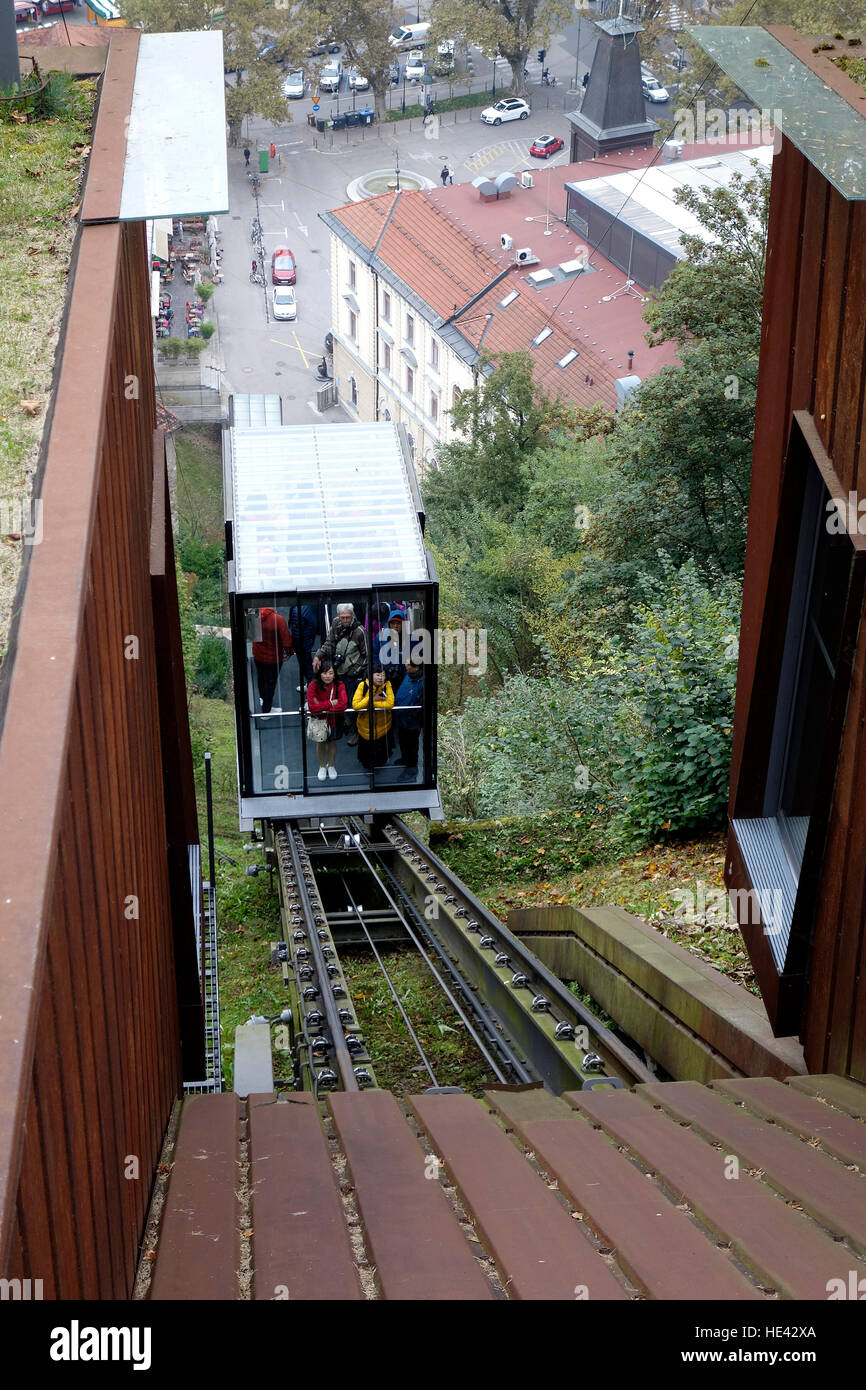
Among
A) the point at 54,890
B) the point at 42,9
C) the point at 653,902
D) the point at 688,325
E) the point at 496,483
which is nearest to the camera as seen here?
the point at 54,890

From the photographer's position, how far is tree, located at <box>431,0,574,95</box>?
7725 cm

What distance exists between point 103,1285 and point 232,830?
17877mm

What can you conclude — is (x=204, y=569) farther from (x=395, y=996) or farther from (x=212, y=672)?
(x=395, y=996)

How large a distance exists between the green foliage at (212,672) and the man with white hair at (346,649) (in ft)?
72.4

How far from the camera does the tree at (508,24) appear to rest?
7725 centimetres

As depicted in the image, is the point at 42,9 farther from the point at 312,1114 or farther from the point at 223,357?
the point at 312,1114

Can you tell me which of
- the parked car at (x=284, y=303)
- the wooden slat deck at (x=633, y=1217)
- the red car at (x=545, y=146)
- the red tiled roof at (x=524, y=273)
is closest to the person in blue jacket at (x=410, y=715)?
the wooden slat deck at (x=633, y=1217)

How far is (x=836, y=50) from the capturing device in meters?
6.60

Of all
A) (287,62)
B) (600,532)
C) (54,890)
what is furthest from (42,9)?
(54,890)

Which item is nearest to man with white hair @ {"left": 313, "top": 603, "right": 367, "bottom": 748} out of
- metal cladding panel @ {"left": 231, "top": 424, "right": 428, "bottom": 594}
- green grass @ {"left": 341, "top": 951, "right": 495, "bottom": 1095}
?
metal cladding panel @ {"left": 231, "top": 424, "right": 428, "bottom": 594}

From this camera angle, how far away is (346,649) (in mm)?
11539

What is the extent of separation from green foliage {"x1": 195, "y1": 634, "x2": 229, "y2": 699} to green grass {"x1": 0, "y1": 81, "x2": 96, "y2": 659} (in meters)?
26.1

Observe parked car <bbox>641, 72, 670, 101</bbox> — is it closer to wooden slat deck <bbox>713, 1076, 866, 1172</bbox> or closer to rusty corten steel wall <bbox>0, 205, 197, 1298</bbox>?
rusty corten steel wall <bbox>0, 205, 197, 1298</bbox>

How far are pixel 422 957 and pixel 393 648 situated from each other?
8.63ft
